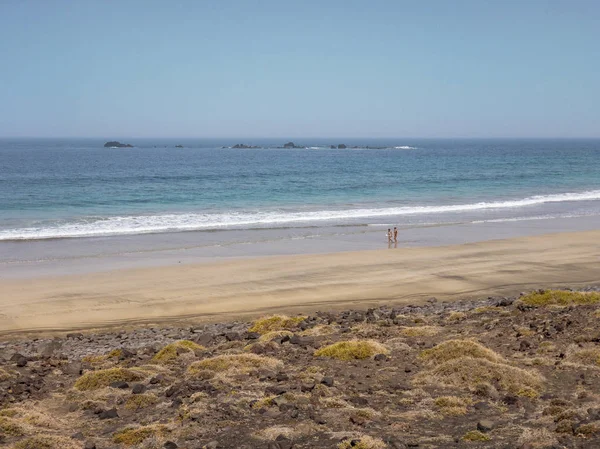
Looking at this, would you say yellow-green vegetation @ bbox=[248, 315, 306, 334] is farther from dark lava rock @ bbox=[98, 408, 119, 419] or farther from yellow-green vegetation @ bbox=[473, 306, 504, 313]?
dark lava rock @ bbox=[98, 408, 119, 419]

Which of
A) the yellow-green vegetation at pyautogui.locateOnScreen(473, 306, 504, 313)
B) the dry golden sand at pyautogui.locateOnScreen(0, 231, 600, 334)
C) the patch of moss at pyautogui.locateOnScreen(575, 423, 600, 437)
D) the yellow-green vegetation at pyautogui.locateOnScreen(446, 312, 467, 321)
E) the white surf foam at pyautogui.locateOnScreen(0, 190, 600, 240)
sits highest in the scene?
the patch of moss at pyautogui.locateOnScreen(575, 423, 600, 437)

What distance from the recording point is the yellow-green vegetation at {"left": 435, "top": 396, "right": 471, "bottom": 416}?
10.0 meters

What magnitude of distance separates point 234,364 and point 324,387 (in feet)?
7.15

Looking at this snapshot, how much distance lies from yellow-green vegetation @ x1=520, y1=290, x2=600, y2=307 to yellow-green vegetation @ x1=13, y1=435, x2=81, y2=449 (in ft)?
41.9

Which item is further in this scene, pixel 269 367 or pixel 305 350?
pixel 305 350

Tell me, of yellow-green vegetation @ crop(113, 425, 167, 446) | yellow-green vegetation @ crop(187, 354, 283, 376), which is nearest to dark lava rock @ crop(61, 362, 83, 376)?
yellow-green vegetation @ crop(187, 354, 283, 376)

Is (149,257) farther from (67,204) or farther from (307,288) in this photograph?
(67,204)

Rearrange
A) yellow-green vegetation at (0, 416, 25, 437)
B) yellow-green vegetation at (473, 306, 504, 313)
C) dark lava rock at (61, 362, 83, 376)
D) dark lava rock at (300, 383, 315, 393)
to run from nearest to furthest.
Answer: yellow-green vegetation at (0, 416, 25, 437) < dark lava rock at (300, 383, 315, 393) < dark lava rock at (61, 362, 83, 376) < yellow-green vegetation at (473, 306, 504, 313)

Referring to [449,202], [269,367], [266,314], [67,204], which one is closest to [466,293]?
[266,314]

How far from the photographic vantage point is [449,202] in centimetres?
5528

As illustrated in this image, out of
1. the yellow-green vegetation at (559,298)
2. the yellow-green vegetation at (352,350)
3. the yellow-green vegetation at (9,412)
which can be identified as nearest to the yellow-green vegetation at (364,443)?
the yellow-green vegetation at (352,350)

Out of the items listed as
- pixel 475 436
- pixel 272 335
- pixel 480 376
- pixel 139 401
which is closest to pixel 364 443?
pixel 475 436

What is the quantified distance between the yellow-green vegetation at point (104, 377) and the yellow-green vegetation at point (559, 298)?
10815mm

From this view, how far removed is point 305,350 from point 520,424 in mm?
5326
